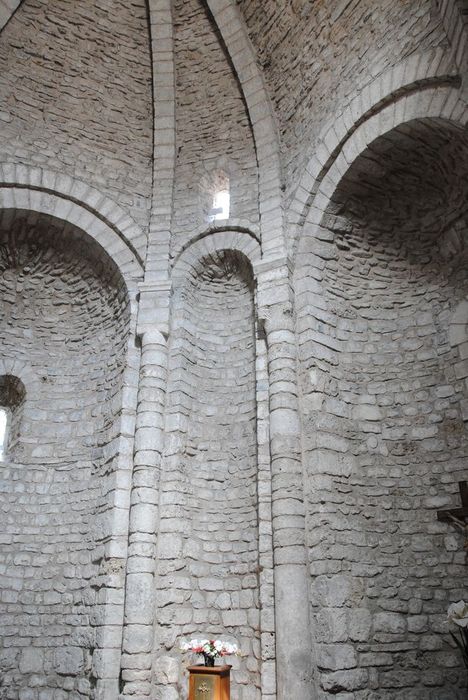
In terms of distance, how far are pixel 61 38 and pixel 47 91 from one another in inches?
39.9

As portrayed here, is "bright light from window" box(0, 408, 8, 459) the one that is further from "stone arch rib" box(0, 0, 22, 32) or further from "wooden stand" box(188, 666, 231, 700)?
"stone arch rib" box(0, 0, 22, 32)

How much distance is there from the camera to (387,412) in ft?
23.6

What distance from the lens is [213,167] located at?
30.9ft

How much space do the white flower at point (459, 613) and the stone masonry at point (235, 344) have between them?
54 centimetres

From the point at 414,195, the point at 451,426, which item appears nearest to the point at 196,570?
the point at 451,426

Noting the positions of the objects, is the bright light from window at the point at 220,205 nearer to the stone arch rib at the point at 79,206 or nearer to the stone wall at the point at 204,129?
the stone wall at the point at 204,129

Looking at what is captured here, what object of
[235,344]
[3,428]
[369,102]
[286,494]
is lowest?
[286,494]

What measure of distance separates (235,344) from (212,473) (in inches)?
71.6

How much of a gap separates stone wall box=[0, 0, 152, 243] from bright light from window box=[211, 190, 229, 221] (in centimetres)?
102

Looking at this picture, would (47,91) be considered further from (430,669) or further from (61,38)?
(430,669)

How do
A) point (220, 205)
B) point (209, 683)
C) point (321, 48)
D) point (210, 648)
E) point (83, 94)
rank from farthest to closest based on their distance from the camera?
point (83, 94), point (220, 205), point (321, 48), point (210, 648), point (209, 683)

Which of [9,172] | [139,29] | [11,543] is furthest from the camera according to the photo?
[139,29]

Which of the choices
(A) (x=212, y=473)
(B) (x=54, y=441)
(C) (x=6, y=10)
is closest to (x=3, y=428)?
(B) (x=54, y=441)

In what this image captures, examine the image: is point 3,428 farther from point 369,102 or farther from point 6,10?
point 369,102
